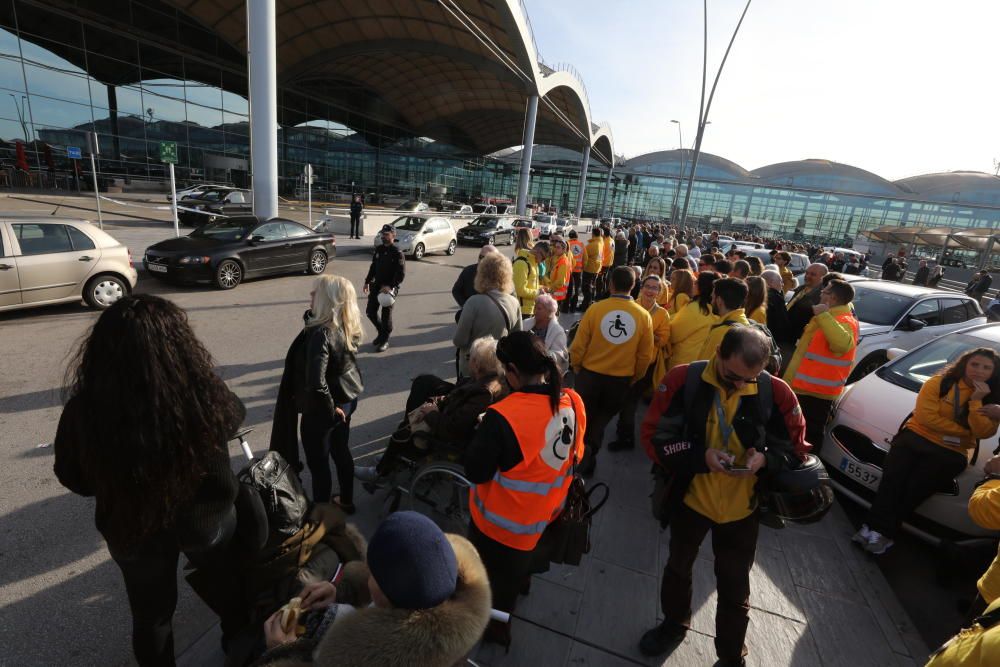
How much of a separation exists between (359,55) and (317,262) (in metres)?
23.1

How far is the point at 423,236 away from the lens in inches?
669

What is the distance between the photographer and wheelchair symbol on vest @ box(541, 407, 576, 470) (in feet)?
7.06

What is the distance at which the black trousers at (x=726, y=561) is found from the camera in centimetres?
244

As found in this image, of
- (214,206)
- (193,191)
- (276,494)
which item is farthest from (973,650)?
(193,191)

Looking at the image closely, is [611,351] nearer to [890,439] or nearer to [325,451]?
[325,451]

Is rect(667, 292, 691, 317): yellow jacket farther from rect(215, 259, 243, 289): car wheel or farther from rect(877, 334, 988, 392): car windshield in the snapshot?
rect(215, 259, 243, 289): car wheel

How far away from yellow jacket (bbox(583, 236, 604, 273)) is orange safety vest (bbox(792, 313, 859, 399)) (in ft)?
21.3

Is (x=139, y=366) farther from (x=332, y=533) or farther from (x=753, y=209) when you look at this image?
(x=753, y=209)

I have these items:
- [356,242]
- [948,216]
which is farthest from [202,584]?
[948,216]

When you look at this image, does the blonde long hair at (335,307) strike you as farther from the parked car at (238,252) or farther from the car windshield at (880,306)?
the car windshield at (880,306)

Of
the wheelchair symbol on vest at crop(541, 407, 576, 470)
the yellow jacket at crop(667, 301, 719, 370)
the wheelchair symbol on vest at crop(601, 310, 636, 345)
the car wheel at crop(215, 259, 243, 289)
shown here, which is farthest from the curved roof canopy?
the wheelchair symbol on vest at crop(541, 407, 576, 470)

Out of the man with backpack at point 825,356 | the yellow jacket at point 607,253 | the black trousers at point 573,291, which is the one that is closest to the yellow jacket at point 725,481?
the man with backpack at point 825,356

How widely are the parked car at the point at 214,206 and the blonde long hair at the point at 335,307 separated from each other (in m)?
17.6

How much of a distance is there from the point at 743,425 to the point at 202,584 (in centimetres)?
266
